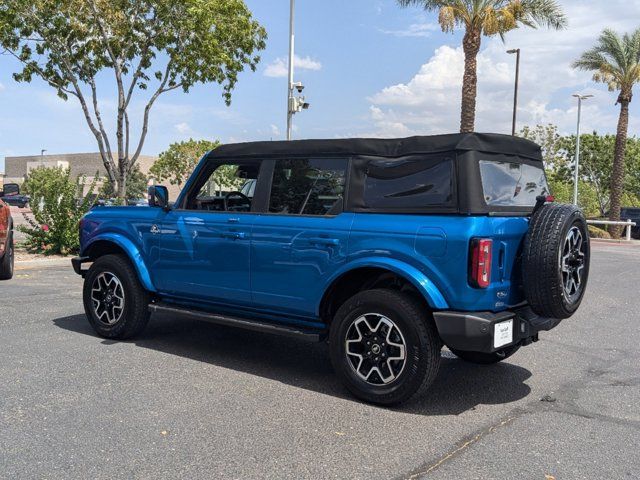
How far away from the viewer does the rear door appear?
15.7 feet

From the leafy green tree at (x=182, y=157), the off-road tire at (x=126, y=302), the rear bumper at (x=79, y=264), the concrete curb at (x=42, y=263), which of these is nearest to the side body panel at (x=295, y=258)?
the off-road tire at (x=126, y=302)

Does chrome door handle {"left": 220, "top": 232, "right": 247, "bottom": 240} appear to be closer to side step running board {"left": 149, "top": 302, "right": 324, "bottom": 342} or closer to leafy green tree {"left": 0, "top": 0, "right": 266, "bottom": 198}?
side step running board {"left": 149, "top": 302, "right": 324, "bottom": 342}

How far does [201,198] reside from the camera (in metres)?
5.84

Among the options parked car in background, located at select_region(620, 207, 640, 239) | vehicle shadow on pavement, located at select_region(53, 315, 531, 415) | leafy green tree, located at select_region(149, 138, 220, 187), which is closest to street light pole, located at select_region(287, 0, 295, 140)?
vehicle shadow on pavement, located at select_region(53, 315, 531, 415)

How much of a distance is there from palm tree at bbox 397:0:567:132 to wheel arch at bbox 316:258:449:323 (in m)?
17.4

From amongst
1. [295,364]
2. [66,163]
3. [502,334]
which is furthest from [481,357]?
[66,163]

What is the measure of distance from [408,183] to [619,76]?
3107 cm

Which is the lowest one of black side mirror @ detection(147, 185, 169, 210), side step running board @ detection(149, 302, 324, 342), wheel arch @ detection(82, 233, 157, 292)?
side step running board @ detection(149, 302, 324, 342)

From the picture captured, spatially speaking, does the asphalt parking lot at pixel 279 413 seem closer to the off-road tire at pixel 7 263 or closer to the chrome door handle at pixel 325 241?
the chrome door handle at pixel 325 241

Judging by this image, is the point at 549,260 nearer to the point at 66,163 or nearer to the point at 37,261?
the point at 37,261

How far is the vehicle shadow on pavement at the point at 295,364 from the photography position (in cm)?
481

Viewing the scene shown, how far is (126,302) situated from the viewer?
6.07m

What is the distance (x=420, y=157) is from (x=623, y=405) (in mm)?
2409

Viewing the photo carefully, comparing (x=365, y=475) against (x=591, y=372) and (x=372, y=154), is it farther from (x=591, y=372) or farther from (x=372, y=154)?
(x=591, y=372)
